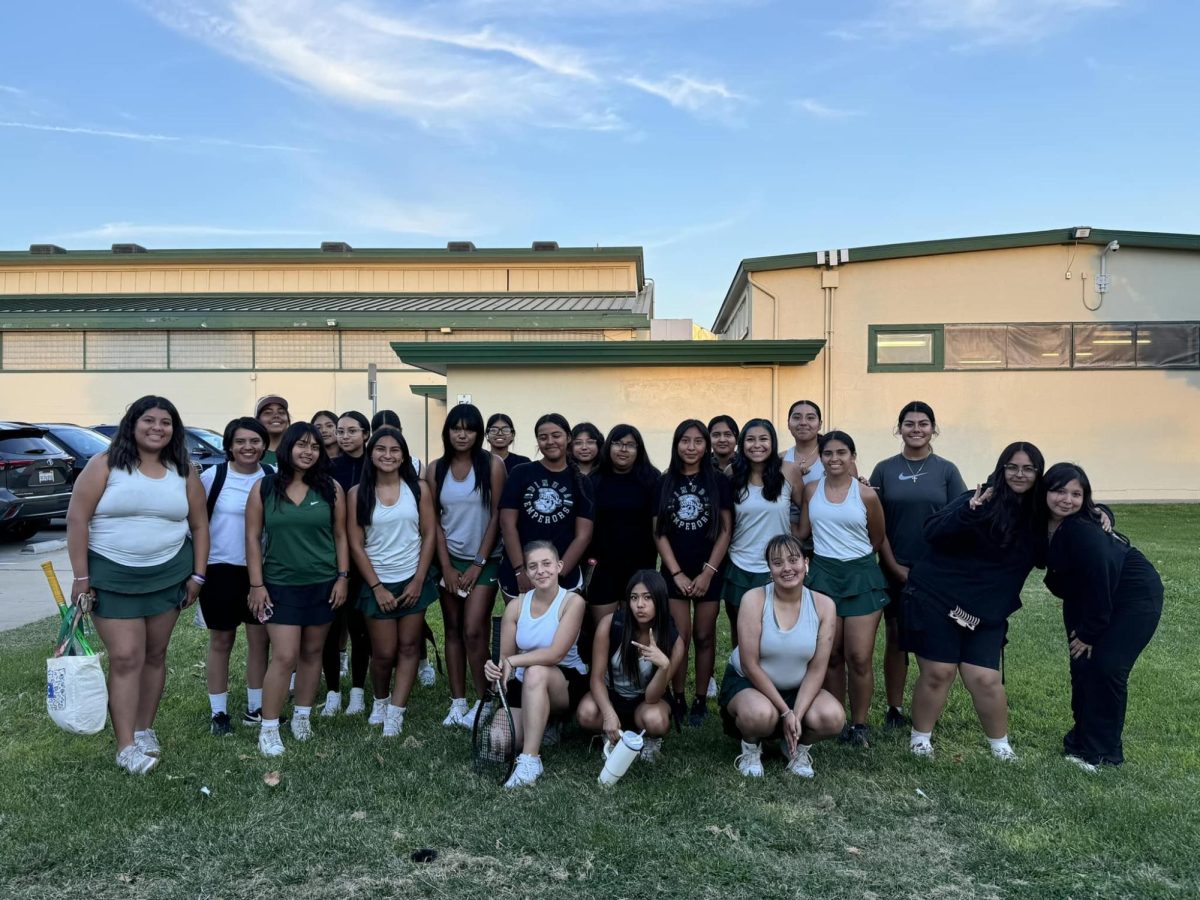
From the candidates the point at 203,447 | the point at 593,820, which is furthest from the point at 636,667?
the point at 203,447

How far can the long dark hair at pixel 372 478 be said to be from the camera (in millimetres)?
4613

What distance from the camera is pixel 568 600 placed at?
432 centimetres

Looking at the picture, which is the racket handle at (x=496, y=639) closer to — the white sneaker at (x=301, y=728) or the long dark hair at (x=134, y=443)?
the white sneaker at (x=301, y=728)

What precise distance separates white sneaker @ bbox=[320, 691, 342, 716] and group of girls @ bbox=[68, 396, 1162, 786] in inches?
1.0

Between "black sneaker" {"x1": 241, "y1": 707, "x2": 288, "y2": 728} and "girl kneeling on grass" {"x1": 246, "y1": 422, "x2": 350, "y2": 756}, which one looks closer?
"girl kneeling on grass" {"x1": 246, "y1": 422, "x2": 350, "y2": 756}

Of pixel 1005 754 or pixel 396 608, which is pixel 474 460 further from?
pixel 1005 754

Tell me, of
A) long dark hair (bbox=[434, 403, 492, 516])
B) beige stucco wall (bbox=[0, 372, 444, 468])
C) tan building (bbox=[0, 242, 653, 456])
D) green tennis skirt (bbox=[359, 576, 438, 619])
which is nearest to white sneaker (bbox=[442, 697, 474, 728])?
green tennis skirt (bbox=[359, 576, 438, 619])

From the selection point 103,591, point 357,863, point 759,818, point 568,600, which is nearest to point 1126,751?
point 759,818

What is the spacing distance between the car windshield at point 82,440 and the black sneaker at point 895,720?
35.6 feet

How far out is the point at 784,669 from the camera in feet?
13.7

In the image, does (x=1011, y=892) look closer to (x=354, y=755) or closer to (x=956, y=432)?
(x=354, y=755)

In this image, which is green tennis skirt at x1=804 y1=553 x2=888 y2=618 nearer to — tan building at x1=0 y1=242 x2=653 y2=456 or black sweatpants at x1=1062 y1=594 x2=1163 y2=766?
black sweatpants at x1=1062 y1=594 x2=1163 y2=766

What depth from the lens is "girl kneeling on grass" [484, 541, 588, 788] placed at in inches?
161

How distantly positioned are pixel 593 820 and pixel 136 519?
249 centimetres
